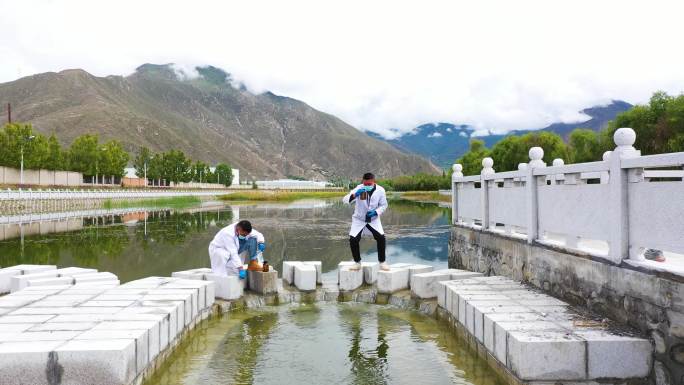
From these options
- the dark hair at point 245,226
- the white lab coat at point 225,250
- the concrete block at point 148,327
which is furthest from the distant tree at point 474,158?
the concrete block at point 148,327

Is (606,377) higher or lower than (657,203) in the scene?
lower

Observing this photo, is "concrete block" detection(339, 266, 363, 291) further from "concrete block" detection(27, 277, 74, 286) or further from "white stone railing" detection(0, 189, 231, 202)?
"white stone railing" detection(0, 189, 231, 202)

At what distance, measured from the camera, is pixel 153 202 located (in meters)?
58.8

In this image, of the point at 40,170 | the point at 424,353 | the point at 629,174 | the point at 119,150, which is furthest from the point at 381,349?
the point at 119,150

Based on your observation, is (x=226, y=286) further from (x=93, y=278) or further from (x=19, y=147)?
(x=19, y=147)

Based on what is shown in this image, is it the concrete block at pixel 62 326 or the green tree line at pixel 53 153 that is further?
the green tree line at pixel 53 153

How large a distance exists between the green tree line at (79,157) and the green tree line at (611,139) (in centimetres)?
5269

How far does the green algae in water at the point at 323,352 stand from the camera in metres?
6.01

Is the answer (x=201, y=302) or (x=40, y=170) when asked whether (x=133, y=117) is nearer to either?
(x=40, y=170)

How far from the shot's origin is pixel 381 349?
7.11 m

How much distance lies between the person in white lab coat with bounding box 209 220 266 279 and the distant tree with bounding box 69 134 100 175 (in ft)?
223

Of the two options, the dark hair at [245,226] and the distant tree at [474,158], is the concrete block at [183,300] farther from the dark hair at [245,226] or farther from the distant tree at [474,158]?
the distant tree at [474,158]

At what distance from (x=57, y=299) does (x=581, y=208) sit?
7094mm

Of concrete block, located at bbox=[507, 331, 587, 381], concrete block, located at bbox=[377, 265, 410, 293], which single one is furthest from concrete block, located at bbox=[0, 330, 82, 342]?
concrete block, located at bbox=[377, 265, 410, 293]
